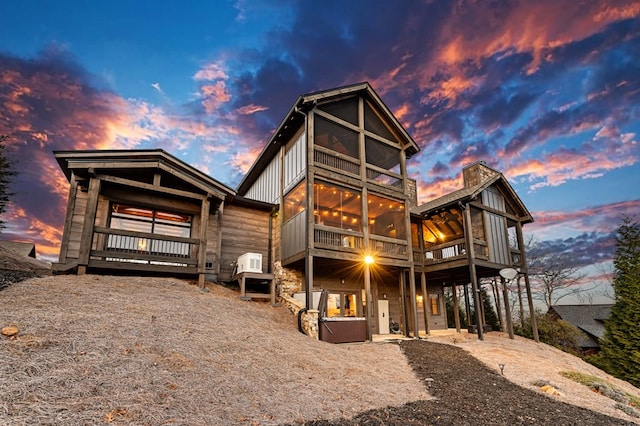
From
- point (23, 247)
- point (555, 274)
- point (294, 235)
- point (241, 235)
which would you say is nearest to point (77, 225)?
point (241, 235)

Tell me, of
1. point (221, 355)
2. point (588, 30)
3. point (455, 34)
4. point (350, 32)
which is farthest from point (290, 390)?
point (350, 32)

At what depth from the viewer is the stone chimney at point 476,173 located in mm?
18695

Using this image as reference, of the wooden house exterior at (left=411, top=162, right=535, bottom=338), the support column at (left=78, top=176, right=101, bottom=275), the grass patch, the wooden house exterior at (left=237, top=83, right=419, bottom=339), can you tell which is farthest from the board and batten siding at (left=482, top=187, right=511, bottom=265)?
the support column at (left=78, top=176, right=101, bottom=275)

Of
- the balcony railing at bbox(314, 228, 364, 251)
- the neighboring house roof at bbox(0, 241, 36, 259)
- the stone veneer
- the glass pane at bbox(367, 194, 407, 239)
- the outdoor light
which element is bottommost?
the stone veneer

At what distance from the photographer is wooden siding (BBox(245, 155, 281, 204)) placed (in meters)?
16.0

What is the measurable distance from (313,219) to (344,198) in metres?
3.25

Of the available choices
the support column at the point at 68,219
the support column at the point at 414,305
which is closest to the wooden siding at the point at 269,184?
the support column at the point at 414,305

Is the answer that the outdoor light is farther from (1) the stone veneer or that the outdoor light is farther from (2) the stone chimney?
(1) the stone veneer

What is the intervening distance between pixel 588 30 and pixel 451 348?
15.4m

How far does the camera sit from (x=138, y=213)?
41.3 ft

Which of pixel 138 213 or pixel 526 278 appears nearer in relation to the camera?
pixel 138 213

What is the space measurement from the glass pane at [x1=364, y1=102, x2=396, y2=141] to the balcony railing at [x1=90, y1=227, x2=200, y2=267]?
10.2 metres

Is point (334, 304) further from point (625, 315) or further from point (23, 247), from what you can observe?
point (23, 247)

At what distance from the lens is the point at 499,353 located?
11.4 meters
